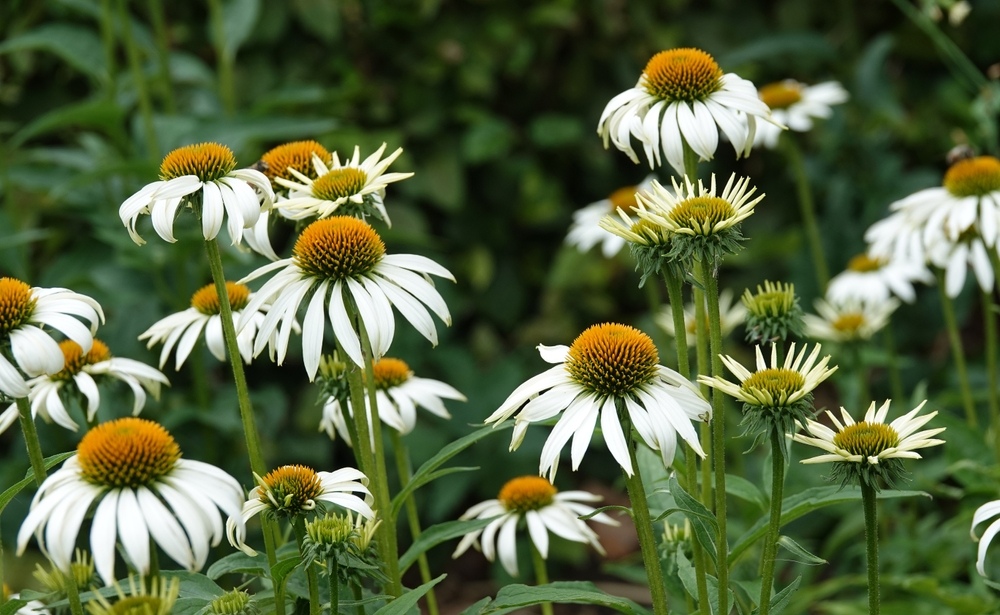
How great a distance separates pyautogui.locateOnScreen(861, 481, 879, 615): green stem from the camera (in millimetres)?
933

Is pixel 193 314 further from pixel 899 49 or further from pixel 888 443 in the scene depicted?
pixel 899 49

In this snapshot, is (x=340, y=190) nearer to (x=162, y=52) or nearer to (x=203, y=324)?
(x=203, y=324)

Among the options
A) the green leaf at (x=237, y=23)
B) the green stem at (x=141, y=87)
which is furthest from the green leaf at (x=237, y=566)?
the green leaf at (x=237, y=23)

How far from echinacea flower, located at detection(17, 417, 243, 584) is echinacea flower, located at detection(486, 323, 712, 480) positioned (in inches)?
10.5

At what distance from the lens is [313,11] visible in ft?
9.11

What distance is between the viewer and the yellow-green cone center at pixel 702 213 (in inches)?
37.3

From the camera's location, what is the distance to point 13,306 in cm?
94

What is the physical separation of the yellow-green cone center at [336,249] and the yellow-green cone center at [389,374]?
1.03 ft

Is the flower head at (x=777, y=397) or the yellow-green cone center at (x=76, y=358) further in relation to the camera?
the yellow-green cone center at (x=76, y=358)

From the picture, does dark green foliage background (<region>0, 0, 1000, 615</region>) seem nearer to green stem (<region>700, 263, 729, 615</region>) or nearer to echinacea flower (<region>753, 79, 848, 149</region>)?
echinacea flower (<region>753, 79, 848, 149</region>)

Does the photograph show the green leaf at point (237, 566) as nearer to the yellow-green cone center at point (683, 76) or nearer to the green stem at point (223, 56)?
the yellow-green cone center at point (683, 76)

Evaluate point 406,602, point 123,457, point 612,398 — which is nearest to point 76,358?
point 123,457

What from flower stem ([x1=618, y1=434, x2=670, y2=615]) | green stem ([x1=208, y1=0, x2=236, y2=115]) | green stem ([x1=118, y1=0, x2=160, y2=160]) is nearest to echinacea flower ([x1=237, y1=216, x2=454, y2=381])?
flower stem ([x1=618, y1=434, x2=670, y2=615])

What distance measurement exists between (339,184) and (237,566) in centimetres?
39
